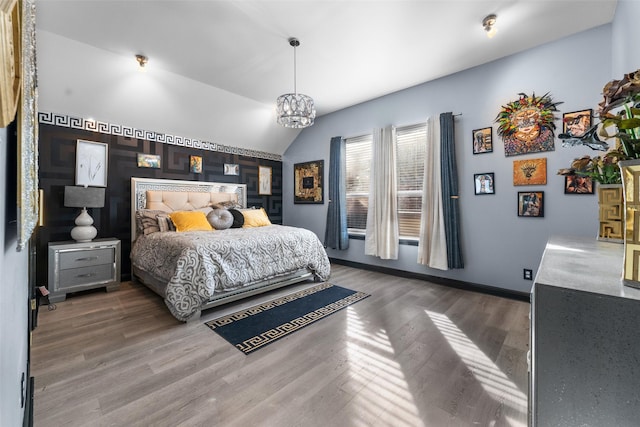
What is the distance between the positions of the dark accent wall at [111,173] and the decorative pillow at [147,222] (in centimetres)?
31

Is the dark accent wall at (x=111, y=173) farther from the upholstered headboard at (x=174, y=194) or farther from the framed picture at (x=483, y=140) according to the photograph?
the framed picture at (x=483, y=140)

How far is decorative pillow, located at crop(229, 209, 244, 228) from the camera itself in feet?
13.0

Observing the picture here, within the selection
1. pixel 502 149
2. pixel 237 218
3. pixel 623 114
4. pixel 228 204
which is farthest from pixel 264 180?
pixel 623 114

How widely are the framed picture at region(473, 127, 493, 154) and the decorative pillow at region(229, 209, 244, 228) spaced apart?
11.1 feet

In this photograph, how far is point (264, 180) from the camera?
5.34m

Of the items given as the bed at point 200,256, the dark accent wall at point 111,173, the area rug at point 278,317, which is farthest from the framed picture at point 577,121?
the dark accent wall at point 111,173

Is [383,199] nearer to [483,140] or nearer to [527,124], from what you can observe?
[483,140]

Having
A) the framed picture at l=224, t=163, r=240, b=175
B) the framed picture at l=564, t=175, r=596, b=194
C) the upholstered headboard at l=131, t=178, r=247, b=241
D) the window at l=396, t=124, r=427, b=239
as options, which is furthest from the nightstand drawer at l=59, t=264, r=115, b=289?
the framed picture at l=564, t=175, r=596, b=194

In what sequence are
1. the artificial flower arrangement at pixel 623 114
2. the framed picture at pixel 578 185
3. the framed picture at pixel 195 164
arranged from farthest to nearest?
1. the framed picture at pixel 195 164
2. the framed picture at pixel 578 185
3. the artificial flower arrangement at pixel 623 114

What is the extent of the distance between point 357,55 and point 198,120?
261 centimetres

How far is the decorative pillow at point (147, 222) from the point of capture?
3438mm

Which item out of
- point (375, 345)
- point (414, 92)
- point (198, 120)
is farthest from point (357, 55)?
point (375, 345)

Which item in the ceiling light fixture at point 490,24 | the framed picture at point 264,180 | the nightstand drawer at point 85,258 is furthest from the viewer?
the framed picture at point 264,180

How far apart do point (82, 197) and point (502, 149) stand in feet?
16.1
